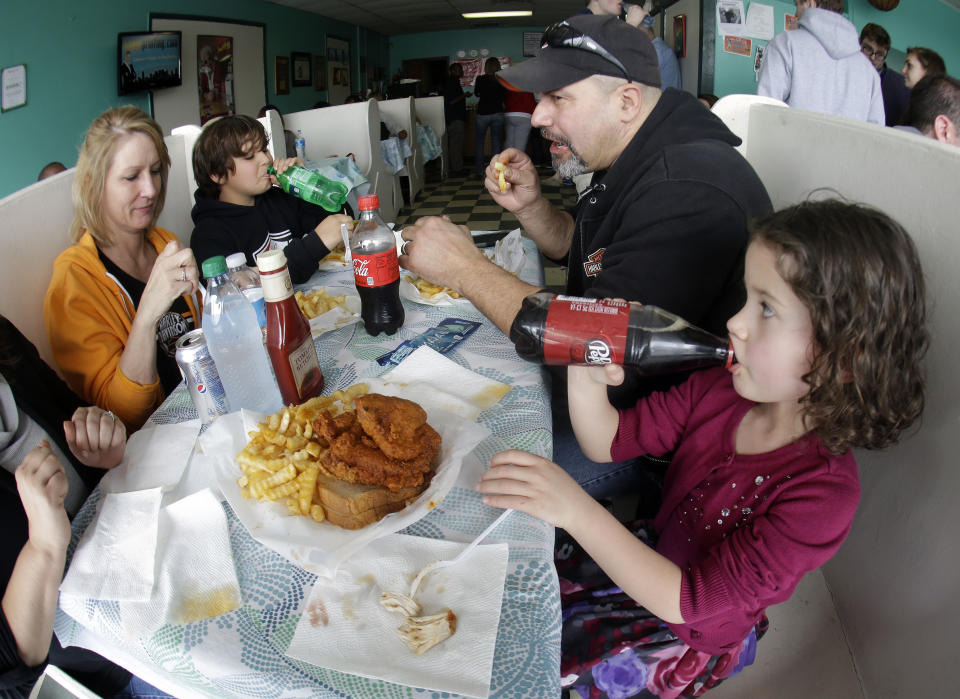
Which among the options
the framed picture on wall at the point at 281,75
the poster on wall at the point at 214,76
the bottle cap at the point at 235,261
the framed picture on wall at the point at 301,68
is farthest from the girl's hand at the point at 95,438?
the framed picture on wall at the point at 301,68

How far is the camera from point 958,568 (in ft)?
2.89

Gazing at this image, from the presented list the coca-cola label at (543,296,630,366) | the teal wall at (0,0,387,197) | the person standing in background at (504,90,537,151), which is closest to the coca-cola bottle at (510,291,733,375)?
the coca-cola label at (543,296,630,366)

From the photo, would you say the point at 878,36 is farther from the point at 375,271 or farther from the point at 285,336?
the point at 285,336

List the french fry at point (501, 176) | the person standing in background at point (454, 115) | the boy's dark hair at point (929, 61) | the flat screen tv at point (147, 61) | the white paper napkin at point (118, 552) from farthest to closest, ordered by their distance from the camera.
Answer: the person standing in background at point (454, 115) → the flat screen tv at point (147, 61) → the boy's dark hair at point (929, 61) → the french fry at point (501, 176) → the white paper napkin at point (118, 552)

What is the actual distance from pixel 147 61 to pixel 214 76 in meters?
1.37

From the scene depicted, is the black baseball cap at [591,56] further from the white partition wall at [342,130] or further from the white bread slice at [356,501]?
the white partition wall at [342,130]

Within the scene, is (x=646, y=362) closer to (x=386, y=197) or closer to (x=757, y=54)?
(x=386, y=197)

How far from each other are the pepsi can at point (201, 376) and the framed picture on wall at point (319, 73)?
402 inches

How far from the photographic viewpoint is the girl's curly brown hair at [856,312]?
2.46 feet

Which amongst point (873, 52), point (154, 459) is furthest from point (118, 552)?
point (873, 52)

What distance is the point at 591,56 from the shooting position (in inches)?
52.2

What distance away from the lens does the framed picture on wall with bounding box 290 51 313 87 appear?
902cm

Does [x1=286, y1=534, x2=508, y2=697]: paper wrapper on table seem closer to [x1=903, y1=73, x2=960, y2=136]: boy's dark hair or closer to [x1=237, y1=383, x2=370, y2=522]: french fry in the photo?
[x1=237, y1=383, x2=370, y2=522]: french fry

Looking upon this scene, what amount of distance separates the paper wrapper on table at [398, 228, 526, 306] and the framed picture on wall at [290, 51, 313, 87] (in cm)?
870
